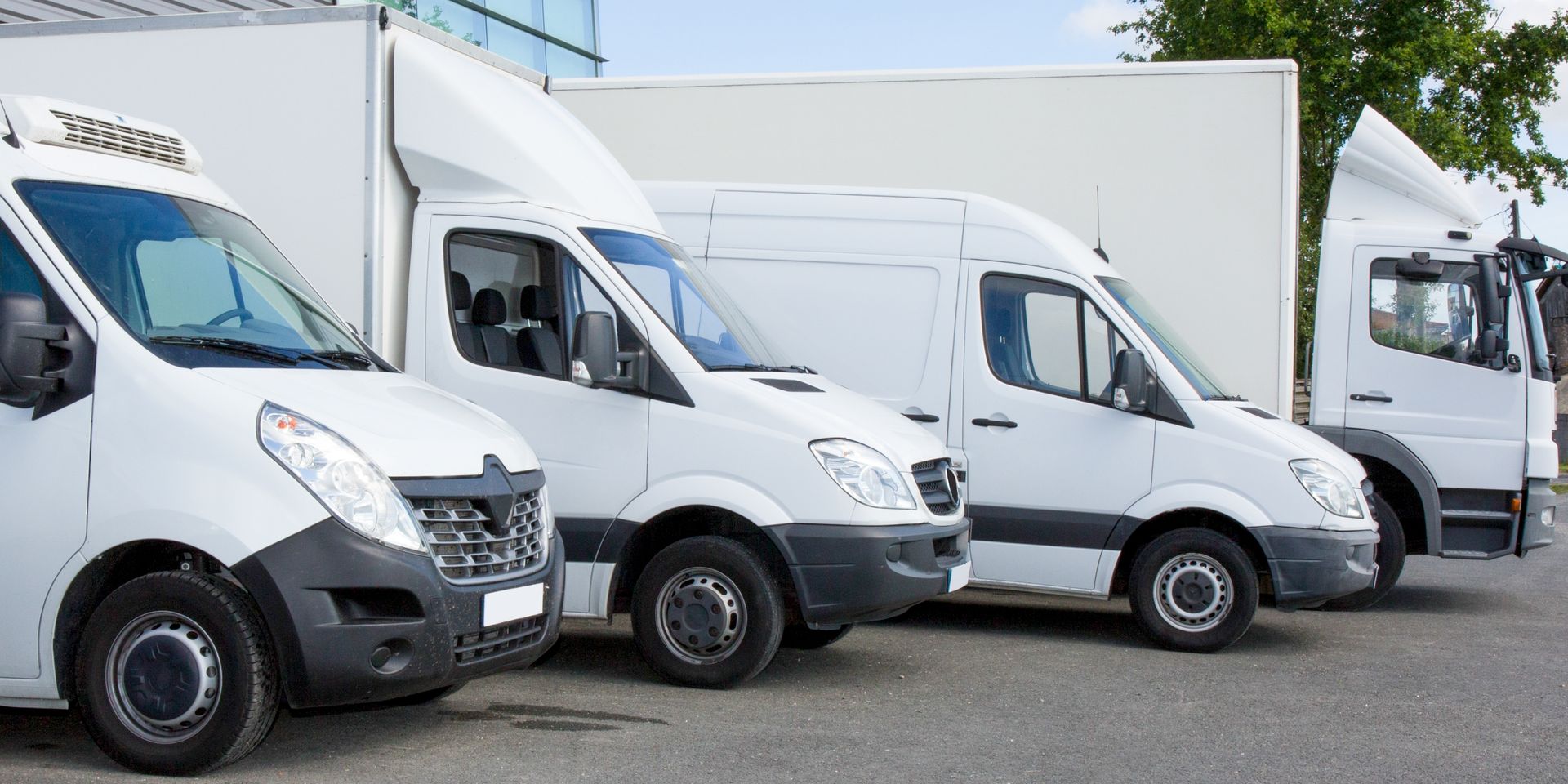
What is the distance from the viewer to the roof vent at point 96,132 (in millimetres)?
5633

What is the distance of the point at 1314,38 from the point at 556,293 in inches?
874

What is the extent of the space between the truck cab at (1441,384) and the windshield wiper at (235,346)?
7.08m

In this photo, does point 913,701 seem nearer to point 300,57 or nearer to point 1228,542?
point 1228,542

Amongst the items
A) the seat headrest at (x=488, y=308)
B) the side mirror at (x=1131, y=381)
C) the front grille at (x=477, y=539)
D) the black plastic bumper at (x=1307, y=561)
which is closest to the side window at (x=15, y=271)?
the front grille at (x=477, y=539)

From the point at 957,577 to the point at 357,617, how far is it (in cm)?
317

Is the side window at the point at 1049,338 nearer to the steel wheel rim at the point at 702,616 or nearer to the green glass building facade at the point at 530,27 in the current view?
the steel wheel rim at the point at 702,616

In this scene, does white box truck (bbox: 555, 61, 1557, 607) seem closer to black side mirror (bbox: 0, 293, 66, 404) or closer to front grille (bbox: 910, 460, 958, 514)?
front grille (bbox: 910, 460, 958, 514)

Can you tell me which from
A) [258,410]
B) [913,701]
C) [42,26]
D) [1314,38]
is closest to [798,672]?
[913,701]

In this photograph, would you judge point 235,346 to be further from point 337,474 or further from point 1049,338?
point 1049,338

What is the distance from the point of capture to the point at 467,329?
7480 mm

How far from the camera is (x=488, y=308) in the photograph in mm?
7492

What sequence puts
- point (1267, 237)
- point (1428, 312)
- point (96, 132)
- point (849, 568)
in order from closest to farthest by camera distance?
point (96, 132) < point (849, 568) < point (1267, 237) < point (1428, 312)

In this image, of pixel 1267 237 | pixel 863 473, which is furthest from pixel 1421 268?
pixel 863 473

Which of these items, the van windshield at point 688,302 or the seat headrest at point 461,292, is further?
the seat headrest at point 461,292
